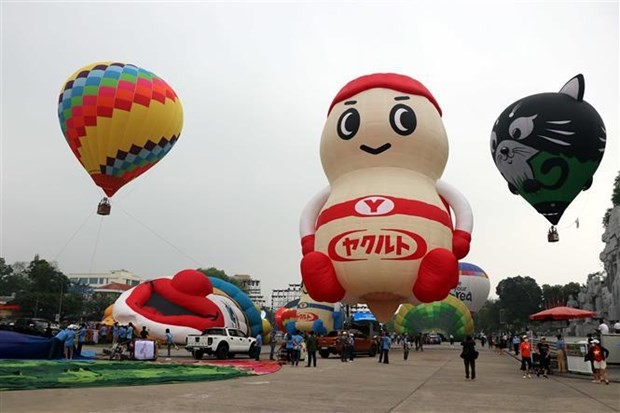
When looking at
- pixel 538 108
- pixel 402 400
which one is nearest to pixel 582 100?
pixel 538 108

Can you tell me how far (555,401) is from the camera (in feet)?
32.7

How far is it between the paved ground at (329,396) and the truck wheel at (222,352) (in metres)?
6.49

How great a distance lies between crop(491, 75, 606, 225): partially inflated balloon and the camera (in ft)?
62.3

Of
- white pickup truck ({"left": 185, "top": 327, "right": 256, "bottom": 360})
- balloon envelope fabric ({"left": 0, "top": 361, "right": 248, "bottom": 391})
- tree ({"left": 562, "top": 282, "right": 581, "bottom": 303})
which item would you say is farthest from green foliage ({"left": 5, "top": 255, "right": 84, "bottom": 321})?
tree ({"left": 562, "top": 282, "right": 581, "bottom": 303})

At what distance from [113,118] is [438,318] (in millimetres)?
25492

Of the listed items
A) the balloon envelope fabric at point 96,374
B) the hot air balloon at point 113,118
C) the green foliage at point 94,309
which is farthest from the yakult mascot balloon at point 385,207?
the green foliage at point 94,309

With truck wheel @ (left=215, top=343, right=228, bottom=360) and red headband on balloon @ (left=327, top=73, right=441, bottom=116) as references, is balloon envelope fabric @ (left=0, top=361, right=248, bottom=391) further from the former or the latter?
red headband on balloon @ (left=327, top=73, right=441, bottom=116)

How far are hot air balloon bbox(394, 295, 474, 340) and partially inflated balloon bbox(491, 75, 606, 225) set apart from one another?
1801 centimetres

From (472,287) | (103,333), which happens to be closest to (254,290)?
(472,287)

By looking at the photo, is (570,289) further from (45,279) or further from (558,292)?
(45,279)

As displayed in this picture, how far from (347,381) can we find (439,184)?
6235 mm

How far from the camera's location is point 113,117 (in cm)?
2103

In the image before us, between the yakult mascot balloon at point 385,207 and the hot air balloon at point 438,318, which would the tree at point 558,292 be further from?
the yakult mascot balloon at point 385,207

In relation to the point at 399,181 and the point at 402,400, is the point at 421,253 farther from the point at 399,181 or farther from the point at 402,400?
the point at 402,400
